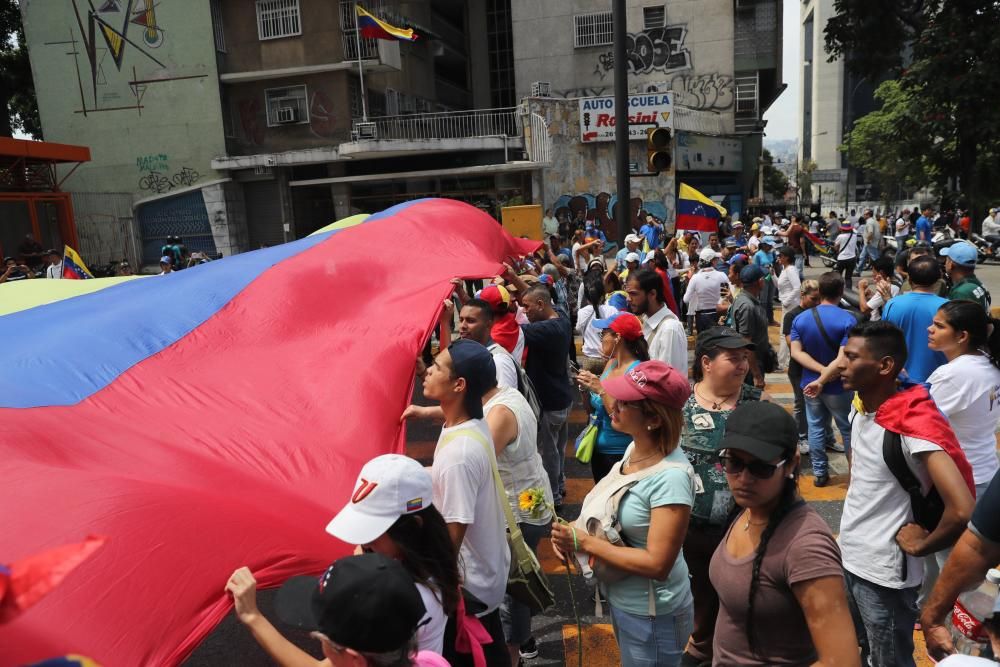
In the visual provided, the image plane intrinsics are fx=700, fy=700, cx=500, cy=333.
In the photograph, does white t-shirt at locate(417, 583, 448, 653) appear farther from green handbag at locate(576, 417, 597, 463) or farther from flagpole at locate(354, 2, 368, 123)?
flagpole at locate(354, 2, 368, 123)

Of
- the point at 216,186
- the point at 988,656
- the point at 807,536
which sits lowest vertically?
the point at 988,656

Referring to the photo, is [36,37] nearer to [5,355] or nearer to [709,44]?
[709,44]

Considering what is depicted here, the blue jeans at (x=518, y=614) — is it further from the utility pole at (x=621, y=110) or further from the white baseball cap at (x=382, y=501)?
the utility pole at (x=621, y=110)

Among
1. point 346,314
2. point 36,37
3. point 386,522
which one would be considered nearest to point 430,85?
point 36,37

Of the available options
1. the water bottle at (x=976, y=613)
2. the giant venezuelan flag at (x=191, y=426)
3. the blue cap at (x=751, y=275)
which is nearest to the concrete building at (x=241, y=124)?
the blue cap at (x=751, y=275)

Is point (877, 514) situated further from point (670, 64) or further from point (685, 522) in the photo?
point (670, 64)

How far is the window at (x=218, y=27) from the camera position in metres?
25.0

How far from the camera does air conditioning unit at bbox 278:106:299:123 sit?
83.2 ft

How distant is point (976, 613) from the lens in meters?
1.77

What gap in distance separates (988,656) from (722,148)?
101ft

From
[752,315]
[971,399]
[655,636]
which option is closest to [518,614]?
[655,636]

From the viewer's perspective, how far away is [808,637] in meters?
2.20

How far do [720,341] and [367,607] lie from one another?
2.56 m

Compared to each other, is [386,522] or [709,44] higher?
[709,44]
